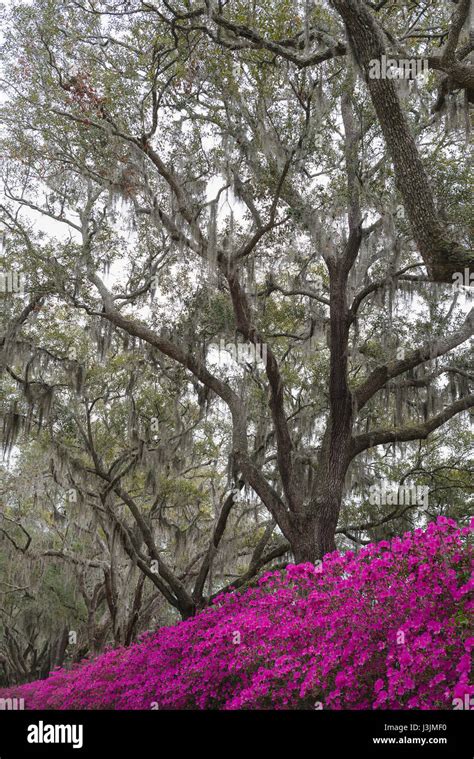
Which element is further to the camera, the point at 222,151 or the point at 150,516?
the point at 150,516

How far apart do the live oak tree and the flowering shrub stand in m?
2.18

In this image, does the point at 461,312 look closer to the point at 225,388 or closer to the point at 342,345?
the point at 342,345

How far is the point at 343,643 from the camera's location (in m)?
4.39

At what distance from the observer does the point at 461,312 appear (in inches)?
374

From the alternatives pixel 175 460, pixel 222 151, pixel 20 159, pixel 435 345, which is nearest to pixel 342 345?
pixel 435 345

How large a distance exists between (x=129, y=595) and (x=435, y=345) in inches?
356

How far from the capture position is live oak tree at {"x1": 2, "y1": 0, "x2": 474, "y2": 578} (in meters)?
7.95

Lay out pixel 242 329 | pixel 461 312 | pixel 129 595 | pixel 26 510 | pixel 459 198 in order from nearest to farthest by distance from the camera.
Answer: pixel 459 198
pixel 242 329
pixel 461 312
pixel 129 595
pixel 26 510
